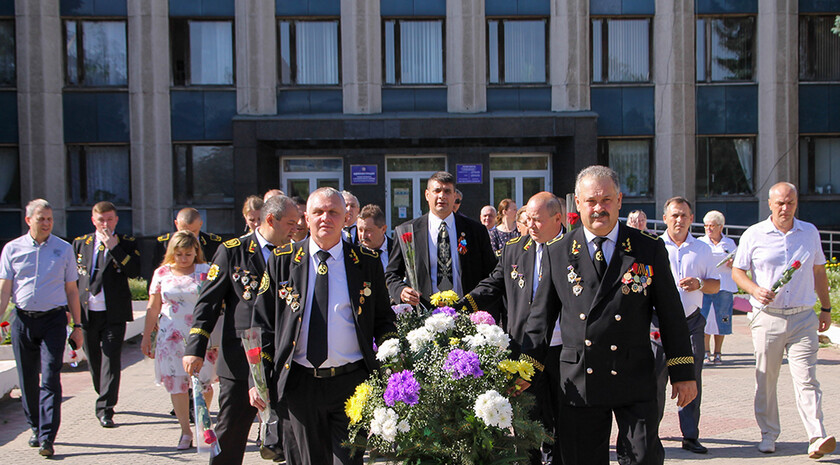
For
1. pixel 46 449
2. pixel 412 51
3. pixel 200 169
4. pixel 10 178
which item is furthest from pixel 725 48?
pixel 46 449

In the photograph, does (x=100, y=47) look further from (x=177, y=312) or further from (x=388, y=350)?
(x=388, y=350)

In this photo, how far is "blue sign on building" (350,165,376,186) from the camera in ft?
77.2

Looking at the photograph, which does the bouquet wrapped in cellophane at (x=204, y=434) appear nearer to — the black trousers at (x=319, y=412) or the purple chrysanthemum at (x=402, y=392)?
the black trousers at (x=319, y=412)

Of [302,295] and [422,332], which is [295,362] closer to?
[302,295]

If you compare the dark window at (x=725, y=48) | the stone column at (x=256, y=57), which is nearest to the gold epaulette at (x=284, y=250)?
the stone column at (x=256, y=57)

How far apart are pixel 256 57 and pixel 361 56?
305 cm

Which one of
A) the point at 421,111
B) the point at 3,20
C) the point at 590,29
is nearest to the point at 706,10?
the point at 590,29

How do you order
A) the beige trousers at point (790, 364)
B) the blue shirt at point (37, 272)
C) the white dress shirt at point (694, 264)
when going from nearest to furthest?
the beige trousers at point (790, 364), the white dress shirt at point (694, 264), the blue shirt at point (37, 272)

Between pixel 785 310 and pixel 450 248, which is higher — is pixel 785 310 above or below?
below

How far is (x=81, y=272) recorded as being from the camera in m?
9.27

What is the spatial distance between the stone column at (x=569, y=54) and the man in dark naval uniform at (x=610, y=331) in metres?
19.5

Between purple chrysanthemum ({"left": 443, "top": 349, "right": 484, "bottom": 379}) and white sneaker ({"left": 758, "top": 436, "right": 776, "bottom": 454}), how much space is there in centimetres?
400

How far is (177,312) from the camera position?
780cm

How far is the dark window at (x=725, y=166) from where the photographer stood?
24156 millimetres
